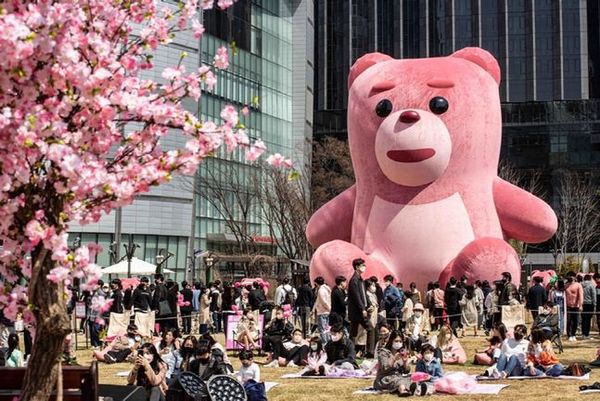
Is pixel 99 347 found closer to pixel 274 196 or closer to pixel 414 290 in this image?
pixel 414 290

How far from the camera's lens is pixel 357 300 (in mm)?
15664

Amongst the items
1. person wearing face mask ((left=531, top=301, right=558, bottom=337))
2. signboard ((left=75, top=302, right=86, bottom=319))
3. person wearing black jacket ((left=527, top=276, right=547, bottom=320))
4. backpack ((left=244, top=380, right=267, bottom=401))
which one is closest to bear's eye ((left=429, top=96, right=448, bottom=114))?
person wearing black jacket ((left=527, top=276, right=547, bottom=320))

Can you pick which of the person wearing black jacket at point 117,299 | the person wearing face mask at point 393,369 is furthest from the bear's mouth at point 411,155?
the person wearing face mask at point 393,369

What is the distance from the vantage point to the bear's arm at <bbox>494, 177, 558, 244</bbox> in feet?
72.5

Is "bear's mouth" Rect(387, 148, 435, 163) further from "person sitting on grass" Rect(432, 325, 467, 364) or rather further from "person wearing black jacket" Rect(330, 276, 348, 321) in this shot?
"person sitting on grass" Rect(432, 325, 467, 364)

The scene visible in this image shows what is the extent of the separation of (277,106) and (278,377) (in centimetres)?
5036

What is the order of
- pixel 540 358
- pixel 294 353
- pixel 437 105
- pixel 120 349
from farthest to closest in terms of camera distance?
pixel 437 105
pixel 120 349
pixel 294 353
pixel 540 358

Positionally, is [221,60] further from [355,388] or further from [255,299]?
[255,299]

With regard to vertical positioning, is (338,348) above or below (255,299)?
below

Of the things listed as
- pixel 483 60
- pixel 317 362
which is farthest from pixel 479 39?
pixel 317 362

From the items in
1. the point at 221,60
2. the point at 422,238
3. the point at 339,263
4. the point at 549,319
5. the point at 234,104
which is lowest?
the point at 549,319

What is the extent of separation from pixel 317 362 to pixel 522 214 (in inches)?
357

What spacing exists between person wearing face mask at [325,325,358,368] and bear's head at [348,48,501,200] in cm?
668

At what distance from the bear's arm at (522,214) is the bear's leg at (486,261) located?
1.45 meters
